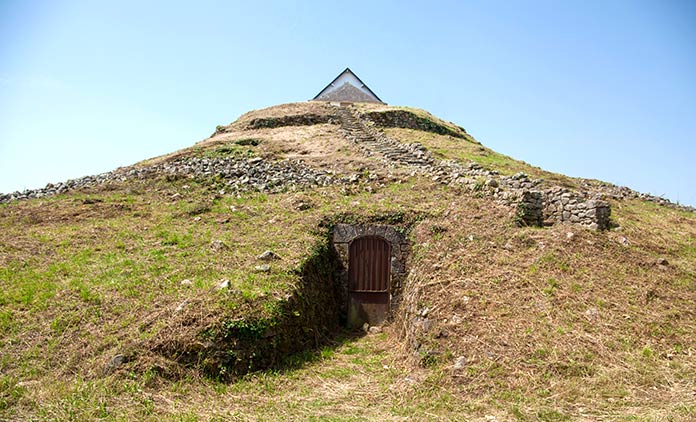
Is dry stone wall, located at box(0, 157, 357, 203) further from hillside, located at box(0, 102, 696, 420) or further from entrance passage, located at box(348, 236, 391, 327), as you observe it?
entrance passage, located at box(348, 236, 391, 327)

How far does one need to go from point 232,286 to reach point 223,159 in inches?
465

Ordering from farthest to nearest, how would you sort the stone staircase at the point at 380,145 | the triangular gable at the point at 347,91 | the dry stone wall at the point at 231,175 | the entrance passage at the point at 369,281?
1. the triangular gable at the point at 347,91
2. the stone staircase at the point at 380,145
3. the dry stone wall at the point at 231,175
4. the entrance passage at the point at 369,281

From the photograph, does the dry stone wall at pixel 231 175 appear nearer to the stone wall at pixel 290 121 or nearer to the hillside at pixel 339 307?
the hillside at pixel 339 307

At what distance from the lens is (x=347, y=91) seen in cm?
3775

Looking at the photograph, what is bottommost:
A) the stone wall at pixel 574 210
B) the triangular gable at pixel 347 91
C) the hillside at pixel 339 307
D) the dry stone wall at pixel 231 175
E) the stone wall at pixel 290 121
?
the hillside at pixel 339 307

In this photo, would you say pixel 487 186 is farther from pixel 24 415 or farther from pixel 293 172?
pixel 24 415

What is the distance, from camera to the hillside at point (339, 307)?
752 cm

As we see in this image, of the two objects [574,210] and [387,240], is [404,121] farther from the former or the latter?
[387,240]

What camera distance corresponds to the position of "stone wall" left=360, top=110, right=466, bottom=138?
28.6 m

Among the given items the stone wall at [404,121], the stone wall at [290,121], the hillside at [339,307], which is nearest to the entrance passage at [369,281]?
the hillside at [339,307]

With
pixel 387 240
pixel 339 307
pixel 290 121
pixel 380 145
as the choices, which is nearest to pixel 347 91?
pixel 290 121

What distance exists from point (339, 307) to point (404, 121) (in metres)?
18.5

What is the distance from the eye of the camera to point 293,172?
18531 mm

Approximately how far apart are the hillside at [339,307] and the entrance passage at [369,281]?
29 cm
